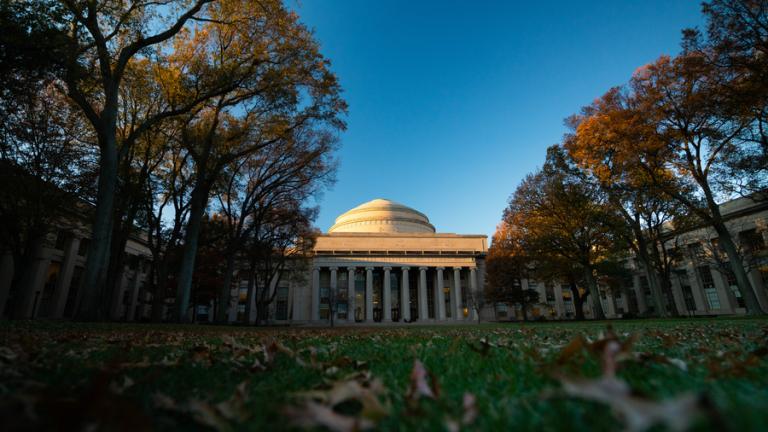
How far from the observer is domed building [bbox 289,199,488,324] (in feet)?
205

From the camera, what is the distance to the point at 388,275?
63.0 meters

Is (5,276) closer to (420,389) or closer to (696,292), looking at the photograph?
(420,389)

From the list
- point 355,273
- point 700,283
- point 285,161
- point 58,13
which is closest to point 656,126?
point 285,161

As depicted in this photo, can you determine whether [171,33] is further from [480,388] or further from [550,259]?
[550,259]

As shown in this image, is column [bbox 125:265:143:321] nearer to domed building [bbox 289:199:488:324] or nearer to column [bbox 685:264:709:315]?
domed building [bbox 289:199:488:324]

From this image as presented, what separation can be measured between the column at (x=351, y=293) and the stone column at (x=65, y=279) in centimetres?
3496

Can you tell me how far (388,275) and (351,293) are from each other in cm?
701

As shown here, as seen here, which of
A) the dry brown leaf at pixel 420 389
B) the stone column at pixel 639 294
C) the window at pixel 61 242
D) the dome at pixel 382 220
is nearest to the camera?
the dry brown leaf at pixel 420 389

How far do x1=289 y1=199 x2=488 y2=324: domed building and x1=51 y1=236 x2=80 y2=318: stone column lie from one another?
1249 inches

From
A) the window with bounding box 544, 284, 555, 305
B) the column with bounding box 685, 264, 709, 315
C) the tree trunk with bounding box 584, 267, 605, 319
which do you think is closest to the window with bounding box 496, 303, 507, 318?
the window with bounding box 544, 284, 555, 305

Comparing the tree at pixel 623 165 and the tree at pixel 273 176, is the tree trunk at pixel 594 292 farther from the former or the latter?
the tree at pixel 273 176

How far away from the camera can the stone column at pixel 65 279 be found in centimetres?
3472

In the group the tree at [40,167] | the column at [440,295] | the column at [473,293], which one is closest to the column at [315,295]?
the column at [440,295]

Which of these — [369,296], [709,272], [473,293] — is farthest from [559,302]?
[369,296]
